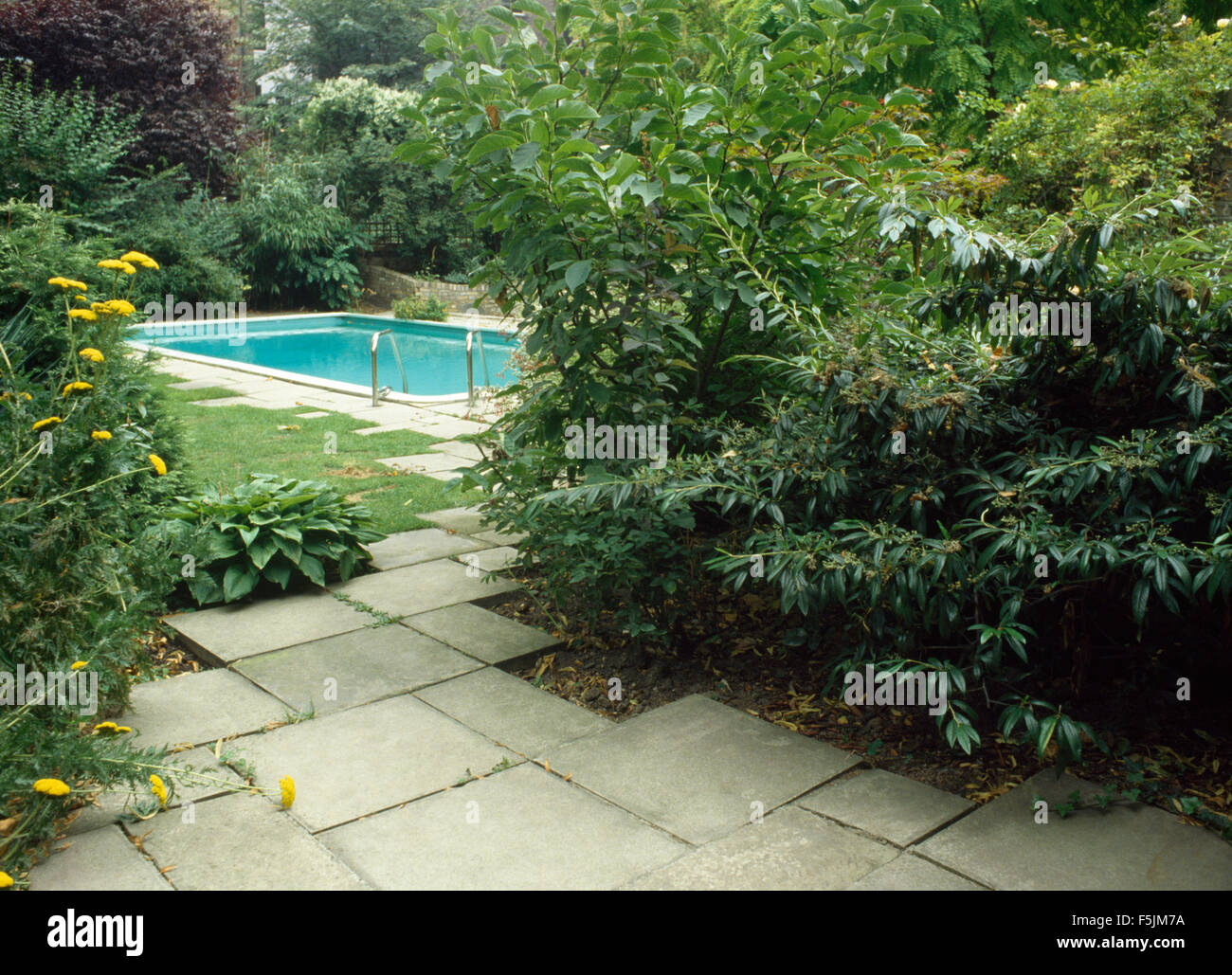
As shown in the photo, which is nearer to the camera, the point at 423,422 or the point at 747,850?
the point at 747,850

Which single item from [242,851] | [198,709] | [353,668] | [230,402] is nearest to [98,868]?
[242,851]

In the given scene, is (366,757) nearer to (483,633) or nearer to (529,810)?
(529,810)

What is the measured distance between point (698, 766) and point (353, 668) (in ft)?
4.93

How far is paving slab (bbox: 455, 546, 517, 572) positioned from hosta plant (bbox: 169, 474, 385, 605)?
518mm

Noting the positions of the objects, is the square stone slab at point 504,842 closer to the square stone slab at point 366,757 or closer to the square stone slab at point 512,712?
the square stone slab at point 366,757

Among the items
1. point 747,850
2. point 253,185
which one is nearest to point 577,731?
point 747,850

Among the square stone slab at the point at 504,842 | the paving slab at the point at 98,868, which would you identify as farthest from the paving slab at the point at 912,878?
the paving slab at the point at 98,868

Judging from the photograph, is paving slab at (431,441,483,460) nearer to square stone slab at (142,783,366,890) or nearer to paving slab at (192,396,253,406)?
paving slab at (192,396,253,406)

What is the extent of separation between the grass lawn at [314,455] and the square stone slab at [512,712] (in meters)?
2.03

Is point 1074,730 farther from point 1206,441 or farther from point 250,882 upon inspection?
point 250,882

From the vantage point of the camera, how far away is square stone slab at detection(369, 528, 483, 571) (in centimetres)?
514

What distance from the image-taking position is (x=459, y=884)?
7.98 ft
